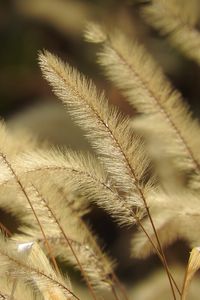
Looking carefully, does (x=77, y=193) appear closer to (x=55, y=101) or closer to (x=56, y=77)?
(x=56, y=77)

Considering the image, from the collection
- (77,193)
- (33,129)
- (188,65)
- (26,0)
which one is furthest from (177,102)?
(26,0)

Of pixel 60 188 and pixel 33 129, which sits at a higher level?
pixel 60 188

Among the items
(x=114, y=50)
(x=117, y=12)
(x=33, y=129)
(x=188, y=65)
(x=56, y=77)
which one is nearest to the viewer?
(x=56, y=77)

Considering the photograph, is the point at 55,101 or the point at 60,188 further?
the point at 55,101

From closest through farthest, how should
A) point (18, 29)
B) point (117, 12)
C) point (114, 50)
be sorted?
point (114, 50) < point (117, 12) < point (18, 29)

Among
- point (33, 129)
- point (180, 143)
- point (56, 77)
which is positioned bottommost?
point (33, 129)

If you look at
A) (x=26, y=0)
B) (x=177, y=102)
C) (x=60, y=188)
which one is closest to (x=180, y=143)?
(x=177, y=102)
